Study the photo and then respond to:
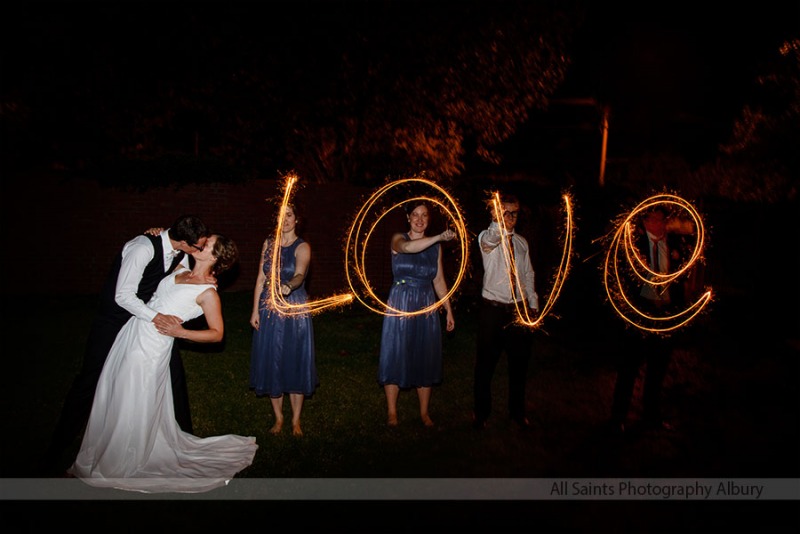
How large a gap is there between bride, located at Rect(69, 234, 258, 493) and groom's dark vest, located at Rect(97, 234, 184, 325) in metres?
0.15

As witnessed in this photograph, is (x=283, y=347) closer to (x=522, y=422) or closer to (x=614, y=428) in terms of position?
(x=522, y=422)

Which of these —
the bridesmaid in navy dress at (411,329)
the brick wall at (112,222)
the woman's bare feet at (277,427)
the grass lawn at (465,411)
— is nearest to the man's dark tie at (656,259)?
the grass lawn at (465,411)

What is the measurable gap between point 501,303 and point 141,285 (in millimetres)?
3376

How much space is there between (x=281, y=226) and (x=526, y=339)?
2725mm

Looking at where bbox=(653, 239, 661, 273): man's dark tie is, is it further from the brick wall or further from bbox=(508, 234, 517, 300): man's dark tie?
the brick wall

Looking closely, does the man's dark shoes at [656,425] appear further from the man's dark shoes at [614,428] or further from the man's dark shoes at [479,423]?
the man's dark shoes at [479,423]

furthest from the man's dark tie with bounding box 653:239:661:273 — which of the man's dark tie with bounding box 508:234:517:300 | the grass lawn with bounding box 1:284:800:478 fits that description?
the grass lawn with bounding box 1:284:800:478

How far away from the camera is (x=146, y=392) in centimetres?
486

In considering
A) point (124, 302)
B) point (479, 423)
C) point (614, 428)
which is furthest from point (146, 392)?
point (614, 428)

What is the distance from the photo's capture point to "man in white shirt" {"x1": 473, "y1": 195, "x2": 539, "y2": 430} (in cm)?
620

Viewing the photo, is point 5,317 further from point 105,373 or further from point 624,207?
point 624,207

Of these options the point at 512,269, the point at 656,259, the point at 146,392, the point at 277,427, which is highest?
A: the point at 656,259

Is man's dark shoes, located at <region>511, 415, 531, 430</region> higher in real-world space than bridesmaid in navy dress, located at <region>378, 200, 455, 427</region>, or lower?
lower
